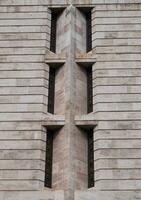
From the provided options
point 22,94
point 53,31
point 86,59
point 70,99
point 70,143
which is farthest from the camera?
point 53,31

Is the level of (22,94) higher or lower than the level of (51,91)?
lower

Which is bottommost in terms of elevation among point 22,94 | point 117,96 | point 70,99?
point 70,99

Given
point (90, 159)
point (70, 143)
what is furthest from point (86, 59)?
point (90, 159)

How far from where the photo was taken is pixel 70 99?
102ft

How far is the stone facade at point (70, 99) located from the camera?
2894 cm

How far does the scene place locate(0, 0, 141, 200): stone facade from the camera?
28.9 meters

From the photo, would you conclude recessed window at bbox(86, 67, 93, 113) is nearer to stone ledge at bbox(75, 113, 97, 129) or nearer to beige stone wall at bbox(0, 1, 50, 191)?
stone ledge at bbox(75, 113, 97, 129)

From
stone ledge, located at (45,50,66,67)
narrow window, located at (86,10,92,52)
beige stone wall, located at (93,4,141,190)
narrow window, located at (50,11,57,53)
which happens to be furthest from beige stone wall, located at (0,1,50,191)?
beige stone wall, located at (93,4,141,190)

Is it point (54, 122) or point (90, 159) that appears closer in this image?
point (90, 159)

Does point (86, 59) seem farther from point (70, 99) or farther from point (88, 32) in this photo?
point (70, 99)

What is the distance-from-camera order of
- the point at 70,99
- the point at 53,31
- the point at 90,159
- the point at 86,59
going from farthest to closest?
the point at 53,31 → the point at 86,59 → the point at 70,99 → the point at 90,159

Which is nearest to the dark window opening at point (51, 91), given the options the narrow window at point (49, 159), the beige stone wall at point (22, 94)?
the beige stone wall at point (22, 94)

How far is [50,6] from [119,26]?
448 cm

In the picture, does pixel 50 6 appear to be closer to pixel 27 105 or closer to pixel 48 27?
pixel 48 27
